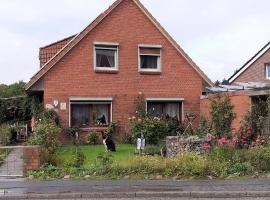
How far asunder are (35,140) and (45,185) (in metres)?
4.40

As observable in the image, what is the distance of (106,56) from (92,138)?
460 cm

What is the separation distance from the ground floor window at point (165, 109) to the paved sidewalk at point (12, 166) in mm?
11650

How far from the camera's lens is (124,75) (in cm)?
2892

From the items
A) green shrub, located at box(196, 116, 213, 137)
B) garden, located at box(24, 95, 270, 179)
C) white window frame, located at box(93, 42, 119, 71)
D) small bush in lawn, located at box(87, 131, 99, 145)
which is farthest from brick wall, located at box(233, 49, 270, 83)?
garden, located at box(24, 95, 270, 179)

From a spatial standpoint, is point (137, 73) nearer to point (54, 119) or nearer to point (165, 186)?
point (54, 119)

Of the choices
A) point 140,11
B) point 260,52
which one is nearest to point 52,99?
point 140,11

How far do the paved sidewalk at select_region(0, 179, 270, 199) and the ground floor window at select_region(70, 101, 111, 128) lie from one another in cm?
1392

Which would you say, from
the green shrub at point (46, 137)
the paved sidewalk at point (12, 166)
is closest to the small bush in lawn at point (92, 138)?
the paved sidewalk at point (12, 166)

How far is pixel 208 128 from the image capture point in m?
25.3

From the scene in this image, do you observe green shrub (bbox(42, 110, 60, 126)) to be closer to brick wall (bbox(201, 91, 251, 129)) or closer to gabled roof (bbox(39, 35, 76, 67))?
gabled roof (bbox(39, 35, 76, 67))

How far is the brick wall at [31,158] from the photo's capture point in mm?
15266

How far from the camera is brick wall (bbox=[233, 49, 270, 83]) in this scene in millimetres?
41975

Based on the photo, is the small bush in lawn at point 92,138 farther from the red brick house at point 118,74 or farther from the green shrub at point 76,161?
the green shrub at point 76,161

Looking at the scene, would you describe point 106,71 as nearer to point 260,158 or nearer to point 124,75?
point 124,75
